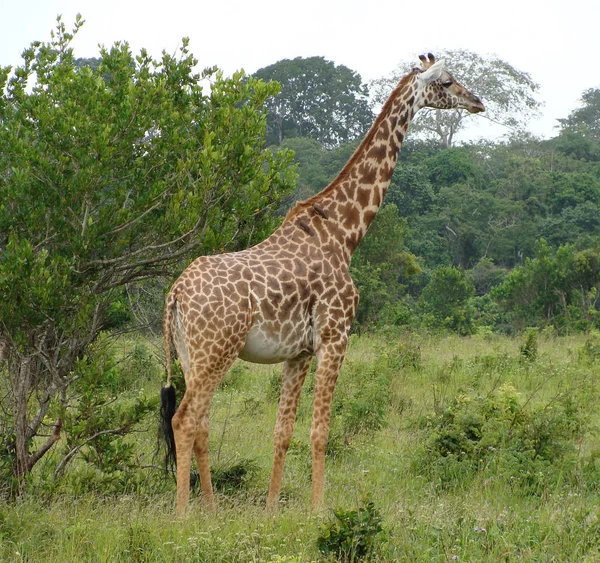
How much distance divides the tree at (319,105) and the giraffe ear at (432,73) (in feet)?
129

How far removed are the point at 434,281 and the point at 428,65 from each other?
12574 millimetres

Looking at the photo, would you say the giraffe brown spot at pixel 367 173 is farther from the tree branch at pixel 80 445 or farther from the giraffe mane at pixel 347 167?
the tree branch at pixel 80 445

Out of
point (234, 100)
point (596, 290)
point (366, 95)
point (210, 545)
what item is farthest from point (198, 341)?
point (366, 95)

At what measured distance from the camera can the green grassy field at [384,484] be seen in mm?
5254

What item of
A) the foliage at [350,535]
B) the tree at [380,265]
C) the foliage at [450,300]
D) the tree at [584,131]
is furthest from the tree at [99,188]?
the tree at [584,131]

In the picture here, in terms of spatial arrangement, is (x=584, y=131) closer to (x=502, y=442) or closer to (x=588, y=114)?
(x=588, y=114)

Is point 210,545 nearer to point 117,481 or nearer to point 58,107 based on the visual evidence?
point 117,481

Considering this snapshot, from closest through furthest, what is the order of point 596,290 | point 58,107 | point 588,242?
point 58,107 < point 596,290 < point 588,242

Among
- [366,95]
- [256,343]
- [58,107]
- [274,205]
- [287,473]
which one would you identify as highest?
[366,95]

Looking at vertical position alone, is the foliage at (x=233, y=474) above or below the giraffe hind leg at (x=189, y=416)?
below

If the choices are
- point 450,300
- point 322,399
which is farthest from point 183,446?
point 450,300

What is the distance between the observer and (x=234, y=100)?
6777mm

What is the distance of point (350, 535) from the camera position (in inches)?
200

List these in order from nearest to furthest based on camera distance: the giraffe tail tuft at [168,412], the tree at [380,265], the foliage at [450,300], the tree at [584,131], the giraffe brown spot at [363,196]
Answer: the giraffe tail tuft at [168,412] → the giraffe brown spot at [363,196] → the tree at [380,265] → the foliage at [450,300] → the tree at [584,131]
